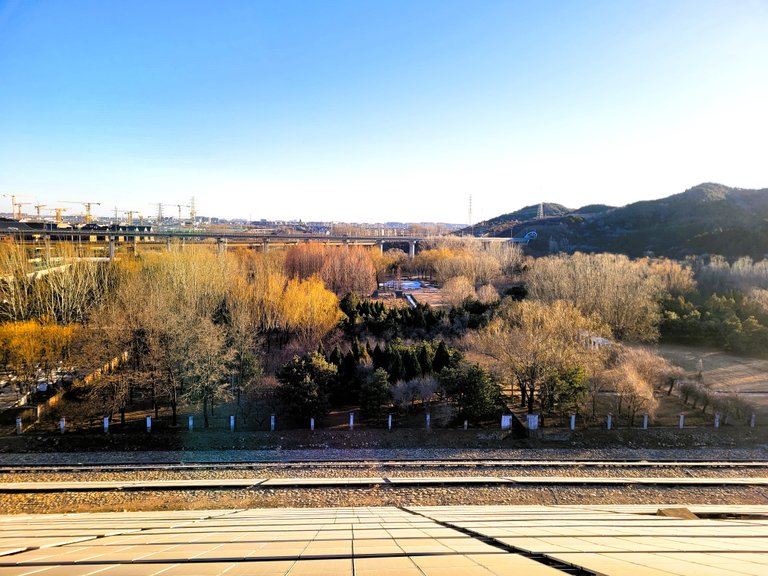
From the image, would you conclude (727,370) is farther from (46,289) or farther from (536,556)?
(46,289)

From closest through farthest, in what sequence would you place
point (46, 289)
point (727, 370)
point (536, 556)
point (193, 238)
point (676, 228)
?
point (536, 556) → point (727, 370) → point (46, 289) → point (193, 238) → point (676, 228)

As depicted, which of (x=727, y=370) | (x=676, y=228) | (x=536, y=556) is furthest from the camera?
(x=676, y=228)

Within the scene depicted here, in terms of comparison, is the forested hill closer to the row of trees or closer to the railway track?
the railway track

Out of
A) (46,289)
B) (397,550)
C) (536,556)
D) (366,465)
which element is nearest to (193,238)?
(46,289)

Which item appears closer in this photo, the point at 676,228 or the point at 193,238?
the point at 193,238

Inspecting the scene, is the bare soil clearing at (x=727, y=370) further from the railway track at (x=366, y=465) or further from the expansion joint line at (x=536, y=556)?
the expansion joint line at (x=536, y=556)

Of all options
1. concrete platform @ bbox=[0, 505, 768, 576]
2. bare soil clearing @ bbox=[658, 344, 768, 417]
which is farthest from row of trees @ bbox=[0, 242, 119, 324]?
bare soil clearing @ bbox=[658, 344, 768, 417]
